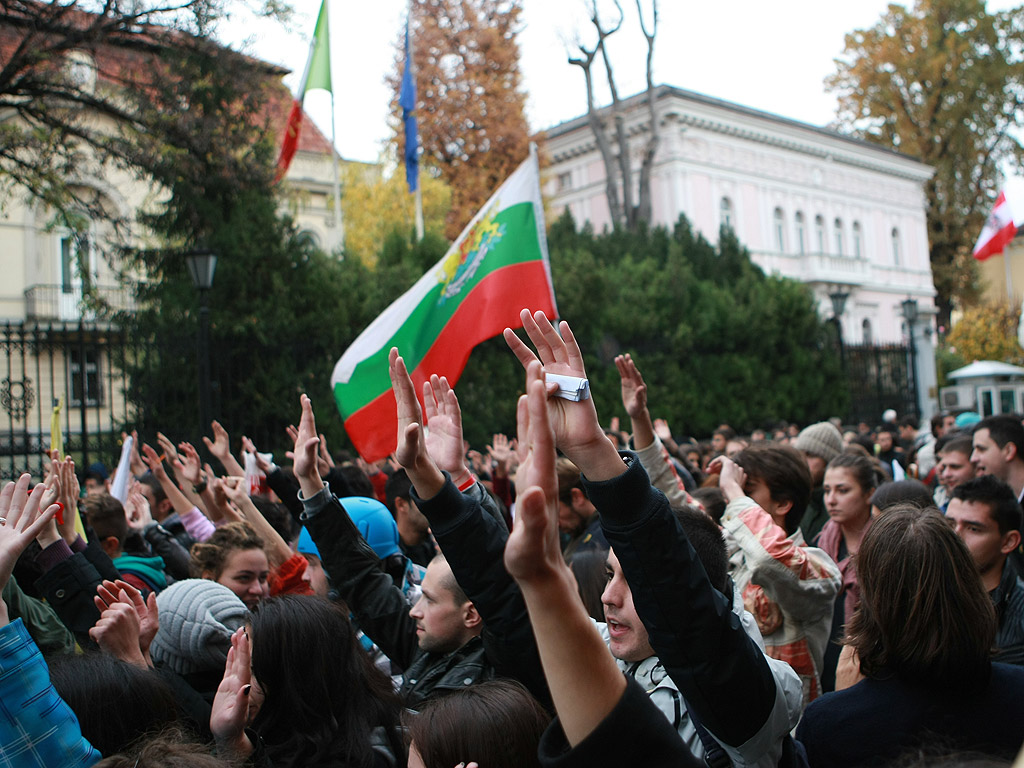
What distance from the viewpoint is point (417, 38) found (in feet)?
92.1

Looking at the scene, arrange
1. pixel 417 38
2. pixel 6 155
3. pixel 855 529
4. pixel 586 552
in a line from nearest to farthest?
1. pixel 586 552
2. pixel 855 529
3. pixel 6 155
4. pixel 417 38

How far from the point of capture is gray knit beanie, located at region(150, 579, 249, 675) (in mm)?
3113

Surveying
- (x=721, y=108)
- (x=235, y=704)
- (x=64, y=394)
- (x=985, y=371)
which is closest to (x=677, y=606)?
(x=235, y=704)

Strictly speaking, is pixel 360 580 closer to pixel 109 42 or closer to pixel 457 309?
pixel 457 309

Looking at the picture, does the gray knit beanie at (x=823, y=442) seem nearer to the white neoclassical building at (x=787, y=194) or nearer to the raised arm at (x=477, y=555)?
the raised arm at (x=477, y=555)

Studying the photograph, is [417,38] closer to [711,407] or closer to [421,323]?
[711,407]

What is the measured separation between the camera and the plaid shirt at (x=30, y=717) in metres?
2.04

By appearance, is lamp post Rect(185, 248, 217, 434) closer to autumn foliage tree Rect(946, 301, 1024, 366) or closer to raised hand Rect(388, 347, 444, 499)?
raised hand Rect(388, 347, 444, 499)

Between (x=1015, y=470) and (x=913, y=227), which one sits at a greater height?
(x=913, y=227)

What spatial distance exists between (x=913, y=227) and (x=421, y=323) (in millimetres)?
42820

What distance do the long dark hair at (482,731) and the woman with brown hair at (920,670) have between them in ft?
2.39

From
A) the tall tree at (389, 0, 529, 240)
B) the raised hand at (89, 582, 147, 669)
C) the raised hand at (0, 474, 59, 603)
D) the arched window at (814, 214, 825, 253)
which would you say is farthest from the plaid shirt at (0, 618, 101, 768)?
the arched window at (814, 214, 825, 253)

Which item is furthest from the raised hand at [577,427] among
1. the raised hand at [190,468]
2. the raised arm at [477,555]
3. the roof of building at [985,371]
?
the roof of building at [985,371]

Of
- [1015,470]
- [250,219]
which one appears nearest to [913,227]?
[250,219]
